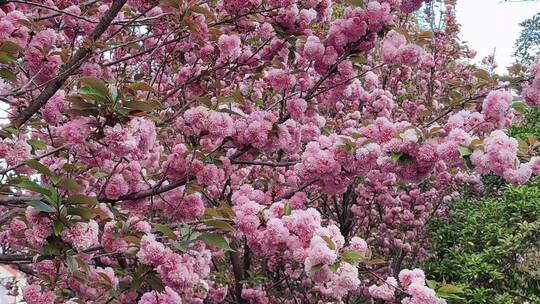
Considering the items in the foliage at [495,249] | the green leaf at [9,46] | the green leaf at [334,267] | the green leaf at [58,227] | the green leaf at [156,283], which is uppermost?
the green leaf at [9,46]

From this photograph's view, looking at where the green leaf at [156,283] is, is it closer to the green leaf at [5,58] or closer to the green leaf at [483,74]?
the green leaf at [5,58]

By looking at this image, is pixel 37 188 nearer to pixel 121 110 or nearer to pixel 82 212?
pixel 82 212

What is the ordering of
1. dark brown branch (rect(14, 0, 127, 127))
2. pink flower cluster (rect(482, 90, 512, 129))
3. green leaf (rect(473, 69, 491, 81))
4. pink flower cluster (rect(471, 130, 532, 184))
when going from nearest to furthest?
pink flower cluster (rect(471, 130, 532, 184))
dark brown branch (rect(14, 0, 127, 127))
pink flower cluster (rect(482, 90, 512, 129))
green leaf (rect(473, 69, 491, 81))

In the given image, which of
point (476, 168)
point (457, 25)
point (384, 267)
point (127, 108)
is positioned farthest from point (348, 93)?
point (457, 25)

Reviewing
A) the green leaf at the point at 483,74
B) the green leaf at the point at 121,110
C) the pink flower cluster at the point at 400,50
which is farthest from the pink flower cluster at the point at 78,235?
the green leaf at the point at 483,74

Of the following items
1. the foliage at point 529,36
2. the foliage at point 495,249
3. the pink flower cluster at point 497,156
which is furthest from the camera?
the foliage at point 529,36

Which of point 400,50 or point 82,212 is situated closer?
point 82,212

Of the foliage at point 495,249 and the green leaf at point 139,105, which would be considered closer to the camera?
the green leaf at point 139,105

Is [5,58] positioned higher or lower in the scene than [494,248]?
higher

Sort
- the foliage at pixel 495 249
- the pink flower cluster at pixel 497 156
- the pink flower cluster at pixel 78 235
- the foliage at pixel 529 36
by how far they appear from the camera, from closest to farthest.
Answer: the pink flower cluster at pixel 78 235 → the pink flower cluster at pixel 497 156 → the foliage at pixel 495 249 → the foliage at pixel 529 36

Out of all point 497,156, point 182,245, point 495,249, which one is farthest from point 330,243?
point 495,249

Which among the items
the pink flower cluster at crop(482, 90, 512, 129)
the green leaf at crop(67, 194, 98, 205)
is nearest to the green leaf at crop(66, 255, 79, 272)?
the green leaf at crop(67, 194, 98, 205)

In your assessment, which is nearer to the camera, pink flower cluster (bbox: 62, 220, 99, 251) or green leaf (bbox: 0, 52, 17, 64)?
pink flower cluster (bbox: 62, 220, 99, 251)

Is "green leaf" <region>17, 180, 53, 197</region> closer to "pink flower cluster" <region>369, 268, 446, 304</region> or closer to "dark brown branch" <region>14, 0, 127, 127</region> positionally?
"dark brown branch" <region>14, 0, 127, 127</region>
